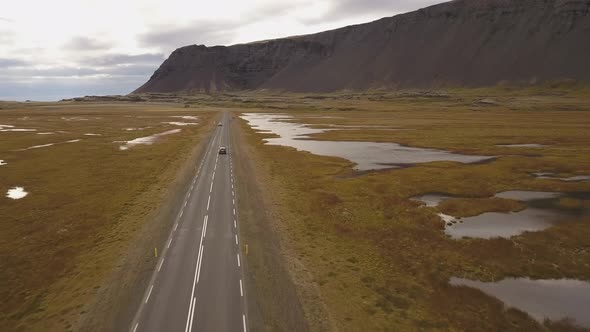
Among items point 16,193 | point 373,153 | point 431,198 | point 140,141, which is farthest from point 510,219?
point 140,141

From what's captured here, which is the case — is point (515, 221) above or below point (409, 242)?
below

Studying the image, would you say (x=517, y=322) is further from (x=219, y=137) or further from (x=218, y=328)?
(x=219, y=137)

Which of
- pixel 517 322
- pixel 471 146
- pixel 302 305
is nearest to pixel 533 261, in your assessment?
pixel 517 322

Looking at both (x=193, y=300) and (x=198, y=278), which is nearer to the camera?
(x=193, y=300)

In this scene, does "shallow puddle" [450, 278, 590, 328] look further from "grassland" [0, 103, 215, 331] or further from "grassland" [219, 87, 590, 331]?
"grassland" [0, 103, 215, 331]

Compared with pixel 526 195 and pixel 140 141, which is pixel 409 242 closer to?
pixel 526 195

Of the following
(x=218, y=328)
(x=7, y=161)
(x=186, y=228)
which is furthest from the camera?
(x=7, y=161)
